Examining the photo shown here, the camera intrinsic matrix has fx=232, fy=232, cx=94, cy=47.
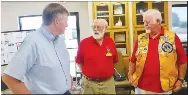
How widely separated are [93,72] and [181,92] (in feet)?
1.30

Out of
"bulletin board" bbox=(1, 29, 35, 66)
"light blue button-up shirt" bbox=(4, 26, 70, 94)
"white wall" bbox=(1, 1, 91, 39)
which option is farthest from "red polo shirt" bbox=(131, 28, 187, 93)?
"bulletin board" bbox=(1, 29, 35, 66)

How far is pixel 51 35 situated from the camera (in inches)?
28.2

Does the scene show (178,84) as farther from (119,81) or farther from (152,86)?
(119,81)

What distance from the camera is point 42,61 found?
2.25 feet

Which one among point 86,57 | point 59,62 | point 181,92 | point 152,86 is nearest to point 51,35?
point 59,62

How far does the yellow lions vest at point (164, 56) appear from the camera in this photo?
948 mm

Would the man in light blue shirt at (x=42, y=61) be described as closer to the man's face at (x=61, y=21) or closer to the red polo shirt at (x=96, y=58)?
the man's face at (x=61, y=21)

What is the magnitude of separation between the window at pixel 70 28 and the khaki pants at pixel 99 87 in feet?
0.23

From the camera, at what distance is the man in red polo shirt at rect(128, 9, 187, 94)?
3.11ft

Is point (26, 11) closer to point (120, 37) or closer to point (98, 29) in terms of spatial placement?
point (98, 29)

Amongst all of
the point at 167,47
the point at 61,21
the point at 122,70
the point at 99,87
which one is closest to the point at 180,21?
the point at 167,47

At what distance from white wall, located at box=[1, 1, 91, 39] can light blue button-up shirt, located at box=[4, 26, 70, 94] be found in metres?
0.19

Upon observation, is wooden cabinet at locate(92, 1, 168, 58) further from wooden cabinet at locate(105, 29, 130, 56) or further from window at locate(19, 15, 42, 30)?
window at locate(19, 15, 42, 30)

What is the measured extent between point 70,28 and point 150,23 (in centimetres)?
33
